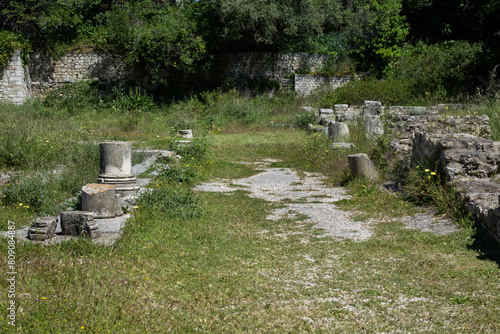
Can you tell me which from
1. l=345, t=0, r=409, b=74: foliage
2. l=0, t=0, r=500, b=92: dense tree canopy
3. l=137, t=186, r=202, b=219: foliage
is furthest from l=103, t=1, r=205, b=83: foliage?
l=137, t=186, r=202, b=219: foliage

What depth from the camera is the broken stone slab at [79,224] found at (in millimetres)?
5785

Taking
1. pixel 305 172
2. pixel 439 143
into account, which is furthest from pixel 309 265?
pixel 305 172

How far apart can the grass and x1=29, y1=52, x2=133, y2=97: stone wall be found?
17.2 m

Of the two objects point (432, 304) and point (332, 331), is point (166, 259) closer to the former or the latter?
point (332, 331)

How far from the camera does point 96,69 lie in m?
23.3

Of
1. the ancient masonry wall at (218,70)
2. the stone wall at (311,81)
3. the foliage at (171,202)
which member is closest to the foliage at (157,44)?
the ancient masonry wall at (218,70)

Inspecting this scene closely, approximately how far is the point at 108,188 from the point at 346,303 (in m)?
3.74

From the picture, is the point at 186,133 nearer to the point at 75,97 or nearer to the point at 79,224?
the point at 75,97

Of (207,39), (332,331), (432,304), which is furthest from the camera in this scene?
(207,39)

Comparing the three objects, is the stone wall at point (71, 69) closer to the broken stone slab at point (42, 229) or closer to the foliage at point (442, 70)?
the foliage at point (442, 70)

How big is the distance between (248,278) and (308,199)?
3948 millimetres

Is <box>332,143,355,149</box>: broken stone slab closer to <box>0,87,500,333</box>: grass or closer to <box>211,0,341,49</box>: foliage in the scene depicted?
<box>0,87,500,333</box>: grass

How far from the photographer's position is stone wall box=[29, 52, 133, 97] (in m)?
22.9

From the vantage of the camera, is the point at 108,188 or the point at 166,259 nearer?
the point at 166,259
